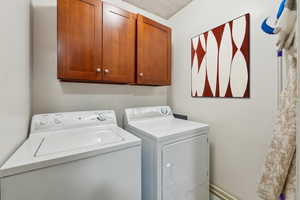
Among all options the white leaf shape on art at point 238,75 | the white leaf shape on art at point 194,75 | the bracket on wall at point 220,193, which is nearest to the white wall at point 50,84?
the white leaf shape on art at point 194,75

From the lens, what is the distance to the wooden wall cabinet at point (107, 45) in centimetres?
109

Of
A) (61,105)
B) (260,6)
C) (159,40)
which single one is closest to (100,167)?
(61,105)

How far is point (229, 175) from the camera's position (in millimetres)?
1267

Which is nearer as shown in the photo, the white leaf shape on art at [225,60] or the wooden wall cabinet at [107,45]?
the wooden wall cabinet at [107,45]

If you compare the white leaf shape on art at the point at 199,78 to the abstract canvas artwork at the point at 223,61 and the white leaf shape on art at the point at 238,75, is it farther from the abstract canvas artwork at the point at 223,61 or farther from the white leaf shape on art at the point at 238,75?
the white leaf shape on art at the point at 238,75

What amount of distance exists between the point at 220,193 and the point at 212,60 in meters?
1.40

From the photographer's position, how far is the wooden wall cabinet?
109cm

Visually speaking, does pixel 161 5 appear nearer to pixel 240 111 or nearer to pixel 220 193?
pixel 240 111

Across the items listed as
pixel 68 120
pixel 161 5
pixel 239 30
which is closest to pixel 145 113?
pixel 68 120

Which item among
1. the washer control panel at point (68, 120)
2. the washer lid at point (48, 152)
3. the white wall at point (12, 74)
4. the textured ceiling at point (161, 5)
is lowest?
the washer lid at point (48, 152)

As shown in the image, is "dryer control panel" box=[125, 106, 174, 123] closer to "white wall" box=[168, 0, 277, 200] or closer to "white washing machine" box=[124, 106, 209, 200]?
"white washing machine" box=[124, 106, 209, 200]

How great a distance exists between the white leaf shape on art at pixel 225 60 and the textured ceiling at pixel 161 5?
0.80 metres

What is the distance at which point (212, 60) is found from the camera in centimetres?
140

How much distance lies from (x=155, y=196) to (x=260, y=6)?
1717mm
